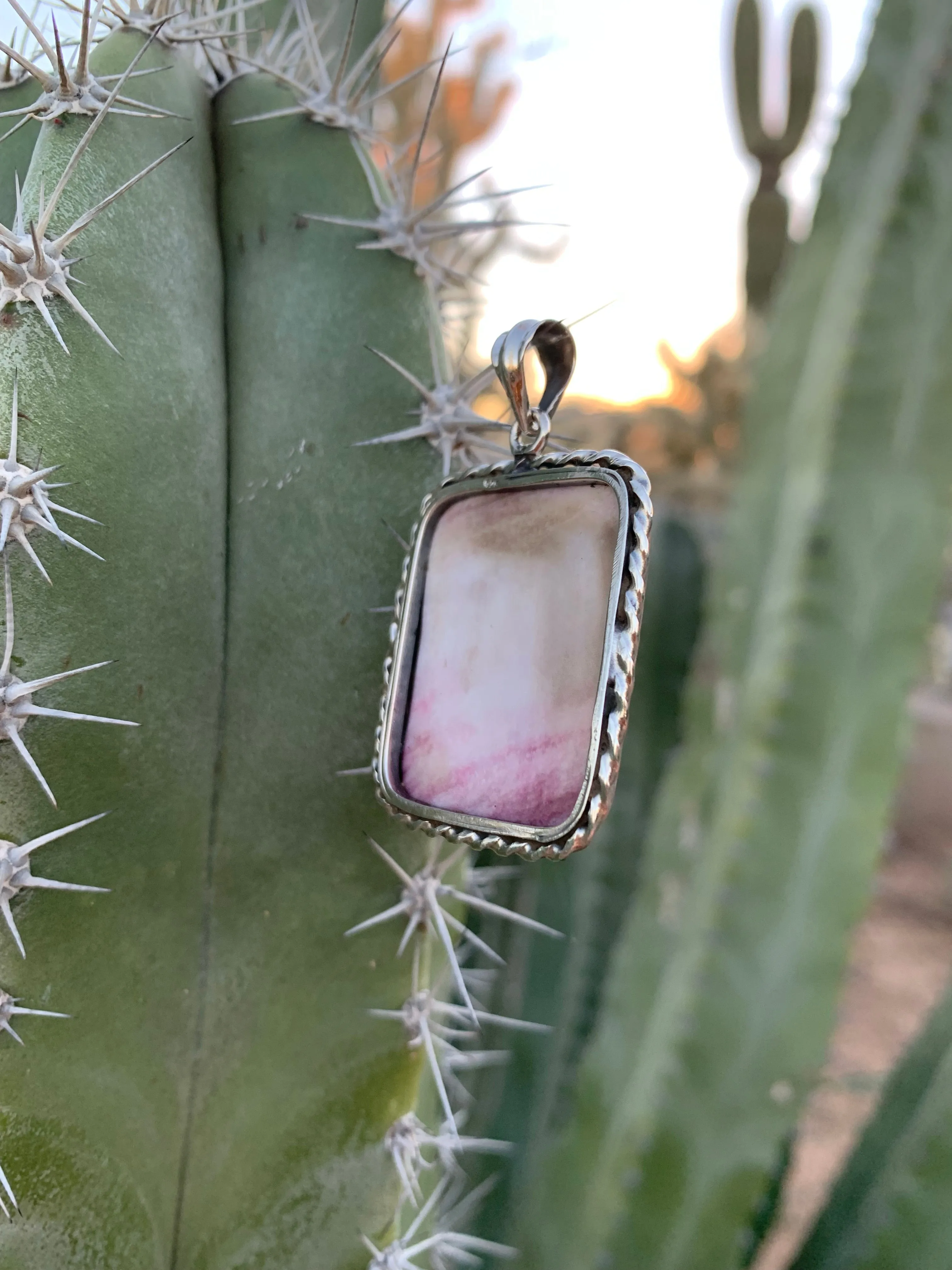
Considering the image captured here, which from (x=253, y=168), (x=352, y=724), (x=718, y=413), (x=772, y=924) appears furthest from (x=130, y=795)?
(x=718, y=413)

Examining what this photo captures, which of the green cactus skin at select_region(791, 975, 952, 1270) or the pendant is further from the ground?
the pendant

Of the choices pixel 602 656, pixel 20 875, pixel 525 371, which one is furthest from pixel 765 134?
pixel 20 875

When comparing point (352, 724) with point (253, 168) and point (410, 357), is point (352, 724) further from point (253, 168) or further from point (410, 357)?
point (253, 168)

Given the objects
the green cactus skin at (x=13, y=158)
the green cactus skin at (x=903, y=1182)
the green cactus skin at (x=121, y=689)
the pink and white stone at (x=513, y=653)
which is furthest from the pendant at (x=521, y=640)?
the green cactus skin at (x=903, y=1182)

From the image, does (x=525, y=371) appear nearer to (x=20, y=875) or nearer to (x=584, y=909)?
(x=20, y=875)

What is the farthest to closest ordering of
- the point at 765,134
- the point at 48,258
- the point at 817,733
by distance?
the point at 765,134 → the point at 817,733 → the point at 48,258

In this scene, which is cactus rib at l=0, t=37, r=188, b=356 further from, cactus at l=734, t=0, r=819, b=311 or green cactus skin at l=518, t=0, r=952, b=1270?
cactus at l=734, t=0, r=819, b=311

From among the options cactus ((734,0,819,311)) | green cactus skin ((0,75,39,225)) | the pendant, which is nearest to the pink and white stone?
the pendant
